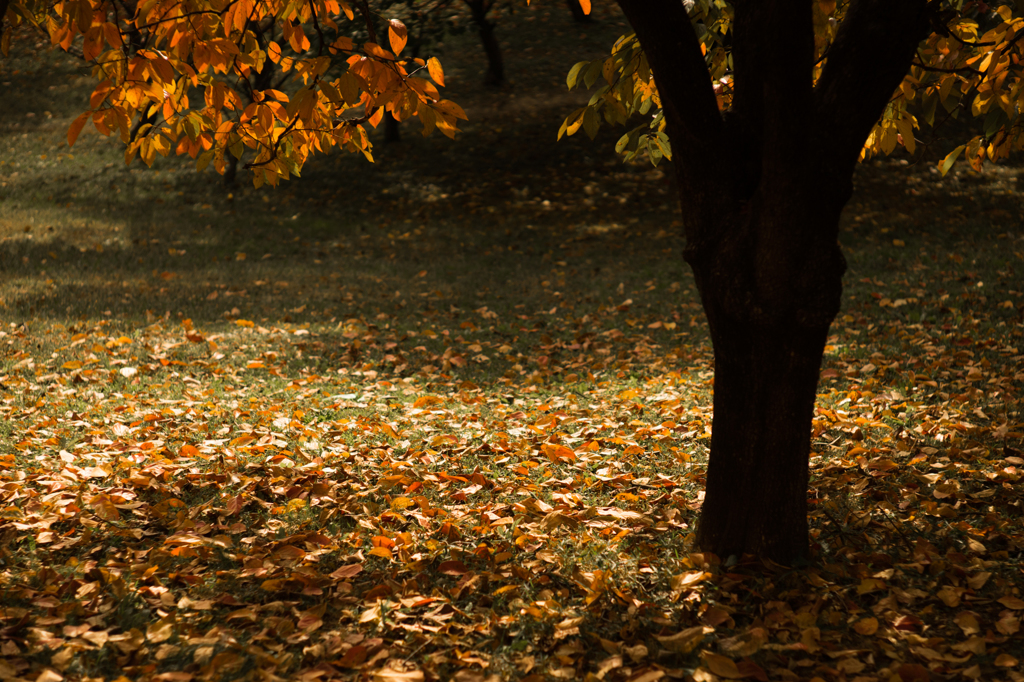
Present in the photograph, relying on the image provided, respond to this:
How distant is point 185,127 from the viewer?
320cm

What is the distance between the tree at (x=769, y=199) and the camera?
261 cm

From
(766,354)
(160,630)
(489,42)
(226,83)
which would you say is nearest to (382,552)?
(160,630)

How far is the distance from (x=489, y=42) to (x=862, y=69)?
17825 millimetres

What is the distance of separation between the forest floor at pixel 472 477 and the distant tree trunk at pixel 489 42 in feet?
27.0

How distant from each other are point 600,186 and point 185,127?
12.8 metres

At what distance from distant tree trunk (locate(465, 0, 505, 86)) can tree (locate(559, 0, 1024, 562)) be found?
1445 centimetres

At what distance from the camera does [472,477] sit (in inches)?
155

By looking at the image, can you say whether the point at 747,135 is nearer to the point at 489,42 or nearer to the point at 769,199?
the point at 769,199

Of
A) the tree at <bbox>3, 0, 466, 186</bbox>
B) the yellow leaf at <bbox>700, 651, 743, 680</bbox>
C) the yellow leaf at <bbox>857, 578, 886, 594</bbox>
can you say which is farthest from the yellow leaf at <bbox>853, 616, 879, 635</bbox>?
the tree at <bbox>3, 0, 466, 186</bbox>

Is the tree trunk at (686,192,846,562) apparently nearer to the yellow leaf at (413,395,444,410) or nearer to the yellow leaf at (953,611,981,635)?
the yellow leaf at (953,611,981,635)

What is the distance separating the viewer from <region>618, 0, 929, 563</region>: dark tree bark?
260 centimetres

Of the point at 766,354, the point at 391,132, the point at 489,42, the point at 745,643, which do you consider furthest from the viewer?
the point at 489,42

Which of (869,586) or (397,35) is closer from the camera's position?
(397,35)

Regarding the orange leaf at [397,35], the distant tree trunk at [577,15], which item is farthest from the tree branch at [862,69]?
the distant tree trunk at [577,15]
